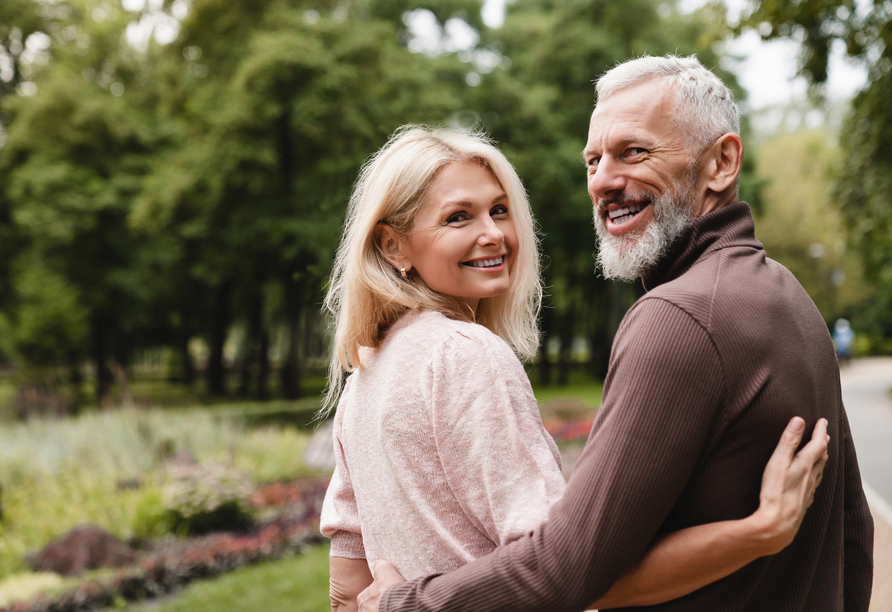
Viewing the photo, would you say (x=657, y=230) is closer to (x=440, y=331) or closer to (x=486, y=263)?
(x=486, y=263)

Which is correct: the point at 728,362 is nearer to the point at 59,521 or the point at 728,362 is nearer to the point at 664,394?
the point at 664,394

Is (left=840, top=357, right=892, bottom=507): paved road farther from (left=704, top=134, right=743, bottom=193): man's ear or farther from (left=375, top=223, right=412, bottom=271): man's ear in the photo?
(left=375, top=223, right=412, bottom=271): man's ear

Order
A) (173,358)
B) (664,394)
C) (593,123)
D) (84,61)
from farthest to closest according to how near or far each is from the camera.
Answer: (173,358) → (84,61) → (593,123) → (664,394)

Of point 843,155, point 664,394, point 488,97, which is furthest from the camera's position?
point 488,97

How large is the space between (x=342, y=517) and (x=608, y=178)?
114cm

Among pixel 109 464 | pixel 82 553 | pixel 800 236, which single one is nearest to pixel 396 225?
pixel 82 553

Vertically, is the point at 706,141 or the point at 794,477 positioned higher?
the point at 706,141

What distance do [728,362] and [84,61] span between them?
2567cm

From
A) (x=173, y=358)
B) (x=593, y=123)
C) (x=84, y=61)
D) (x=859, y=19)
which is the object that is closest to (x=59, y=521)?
(x=593, y=123)

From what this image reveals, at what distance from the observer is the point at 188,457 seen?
30.6 feet

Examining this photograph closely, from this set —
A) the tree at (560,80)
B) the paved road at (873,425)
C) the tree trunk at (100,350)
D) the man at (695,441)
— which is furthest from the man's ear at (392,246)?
the tree trunk at (100,350)

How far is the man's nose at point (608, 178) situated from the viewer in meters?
1.77

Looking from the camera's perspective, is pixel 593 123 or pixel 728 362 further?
pixel 593 123

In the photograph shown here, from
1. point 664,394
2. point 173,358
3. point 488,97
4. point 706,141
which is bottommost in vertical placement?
point 173,358
